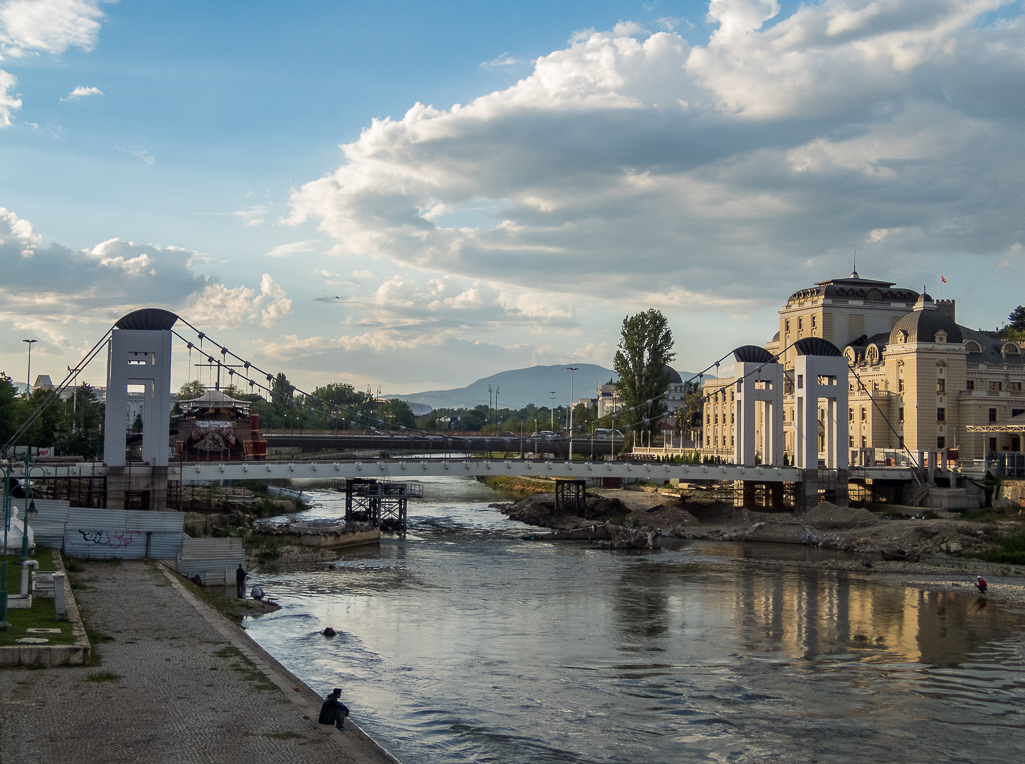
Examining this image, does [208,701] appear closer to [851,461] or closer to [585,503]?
[585,503]

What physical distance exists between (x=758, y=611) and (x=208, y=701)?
2689cm

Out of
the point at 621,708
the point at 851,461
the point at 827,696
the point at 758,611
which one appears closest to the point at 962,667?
the point at 827,696

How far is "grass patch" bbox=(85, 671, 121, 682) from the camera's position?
22.5 meters

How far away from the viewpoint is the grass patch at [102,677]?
22453 mm

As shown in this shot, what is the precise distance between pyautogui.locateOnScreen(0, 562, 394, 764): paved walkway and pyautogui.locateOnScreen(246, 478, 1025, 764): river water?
289 centimetres

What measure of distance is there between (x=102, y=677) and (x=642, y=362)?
85.0 metres

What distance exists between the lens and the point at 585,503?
85438 millimetres

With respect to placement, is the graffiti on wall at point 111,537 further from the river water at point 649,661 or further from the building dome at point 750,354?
the building dome at point 750,354

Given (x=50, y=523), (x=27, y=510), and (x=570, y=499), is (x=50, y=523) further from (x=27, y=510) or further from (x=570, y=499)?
(x=570, y=499)

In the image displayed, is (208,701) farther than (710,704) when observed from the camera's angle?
No

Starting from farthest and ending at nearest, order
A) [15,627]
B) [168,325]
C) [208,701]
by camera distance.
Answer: [168,325] < [15,627] < [208,701]

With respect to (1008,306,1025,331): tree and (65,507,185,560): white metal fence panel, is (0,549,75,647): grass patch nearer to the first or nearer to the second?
(65,507,185,560): white metal fence panel

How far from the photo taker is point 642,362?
340 feet

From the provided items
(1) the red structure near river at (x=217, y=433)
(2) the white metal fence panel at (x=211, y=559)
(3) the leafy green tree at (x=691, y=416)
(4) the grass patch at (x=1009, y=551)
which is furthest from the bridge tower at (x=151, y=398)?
(3) the leafy green tree at (x=691, y=416)
